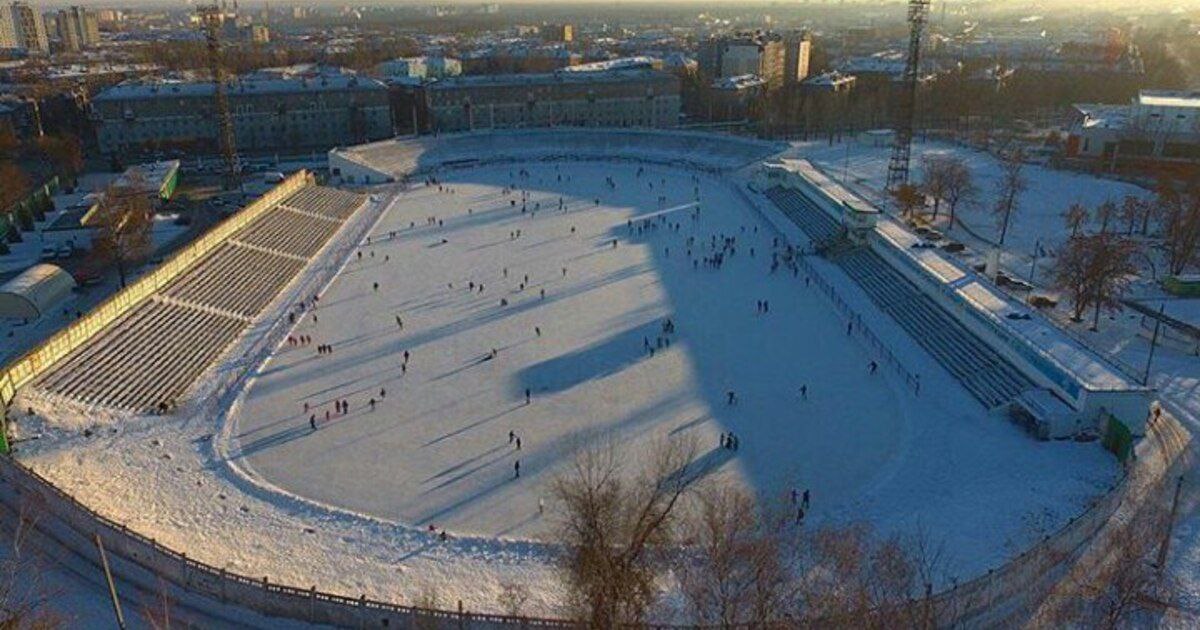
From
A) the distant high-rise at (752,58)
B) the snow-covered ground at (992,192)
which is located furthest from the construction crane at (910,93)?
the distant high-rise at (752,58)

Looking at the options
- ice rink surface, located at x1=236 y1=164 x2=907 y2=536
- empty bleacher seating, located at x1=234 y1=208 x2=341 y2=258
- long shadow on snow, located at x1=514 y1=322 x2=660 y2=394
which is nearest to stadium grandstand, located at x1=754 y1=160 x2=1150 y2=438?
ice rink surface, located at x1=236 y1=164 x2=907 y2=536

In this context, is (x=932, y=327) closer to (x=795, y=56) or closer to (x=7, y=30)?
(x=795, y=56)

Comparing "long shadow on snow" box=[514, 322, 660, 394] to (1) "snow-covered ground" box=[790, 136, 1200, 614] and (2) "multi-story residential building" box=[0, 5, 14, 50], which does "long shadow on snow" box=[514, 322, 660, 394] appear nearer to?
(1) "snow-covered ground" box=[790, 136, 1200, 614]

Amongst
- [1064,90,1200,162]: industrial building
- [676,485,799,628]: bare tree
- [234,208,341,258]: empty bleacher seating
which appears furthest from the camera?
[1064,90,1200,162]: industrial building

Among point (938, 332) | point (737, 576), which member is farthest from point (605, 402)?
point (938, 332)

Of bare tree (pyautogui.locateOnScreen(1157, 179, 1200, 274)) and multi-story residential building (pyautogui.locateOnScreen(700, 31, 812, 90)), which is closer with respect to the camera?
bare tree (pyautogui.locateOnScreen(1157, 179, 1200, 274))

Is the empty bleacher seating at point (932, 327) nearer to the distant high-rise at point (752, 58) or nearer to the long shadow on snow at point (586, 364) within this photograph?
the long shadow on snow at point (586, 364)
